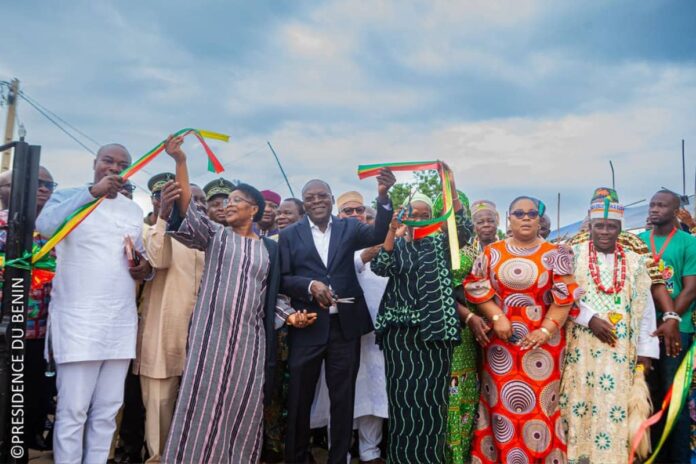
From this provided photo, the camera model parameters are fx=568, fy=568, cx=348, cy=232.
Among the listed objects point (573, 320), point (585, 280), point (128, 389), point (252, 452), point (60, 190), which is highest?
point (60, 190)

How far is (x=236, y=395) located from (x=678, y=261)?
387 centimetres

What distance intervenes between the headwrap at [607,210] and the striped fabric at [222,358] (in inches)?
104

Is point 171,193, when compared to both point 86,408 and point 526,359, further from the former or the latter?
point 526,359

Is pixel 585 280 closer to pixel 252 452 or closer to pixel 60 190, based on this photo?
pixel 252 452

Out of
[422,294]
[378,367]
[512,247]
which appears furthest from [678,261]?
[378,367]

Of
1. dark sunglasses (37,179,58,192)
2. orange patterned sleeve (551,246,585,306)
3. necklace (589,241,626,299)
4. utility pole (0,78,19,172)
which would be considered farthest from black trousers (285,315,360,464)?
utility pole (0,78,19,172)

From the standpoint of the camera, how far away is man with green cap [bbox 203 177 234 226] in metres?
5.00

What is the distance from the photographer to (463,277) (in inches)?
175

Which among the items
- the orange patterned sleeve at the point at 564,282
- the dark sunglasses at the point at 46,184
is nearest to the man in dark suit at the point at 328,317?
the orange patterned sleeve at the point at 564,282

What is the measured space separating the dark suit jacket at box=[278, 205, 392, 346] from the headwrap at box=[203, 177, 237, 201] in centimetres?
87

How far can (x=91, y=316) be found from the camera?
369cm

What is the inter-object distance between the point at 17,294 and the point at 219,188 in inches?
79.8

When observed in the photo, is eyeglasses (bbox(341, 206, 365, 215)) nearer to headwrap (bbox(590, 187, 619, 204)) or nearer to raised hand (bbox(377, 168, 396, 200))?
raised hand (bbox(377, 168, 396, 200))

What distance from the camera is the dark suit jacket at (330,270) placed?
4250 mm
